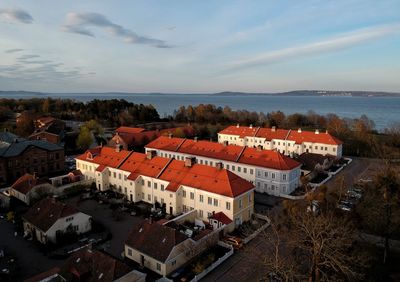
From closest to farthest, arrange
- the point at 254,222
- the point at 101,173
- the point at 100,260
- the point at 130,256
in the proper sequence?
1. the point at 100,260
2. the point at 130,256
3. the point at 254,222
4. the point at 101,173

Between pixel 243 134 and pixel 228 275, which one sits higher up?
pixel 243 134

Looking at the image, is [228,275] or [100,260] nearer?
[100,260]

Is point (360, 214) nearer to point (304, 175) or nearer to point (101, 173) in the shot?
point (304, 175)

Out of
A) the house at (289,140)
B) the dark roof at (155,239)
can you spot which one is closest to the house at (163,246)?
the dark roof at (155,239)

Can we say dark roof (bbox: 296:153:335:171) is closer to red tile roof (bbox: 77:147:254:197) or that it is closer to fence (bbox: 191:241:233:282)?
red tile roof (bbox: 77:147:254:197)

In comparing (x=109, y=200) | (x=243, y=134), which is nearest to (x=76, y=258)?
(x=109, y=200)

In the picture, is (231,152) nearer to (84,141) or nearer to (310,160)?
(310,160)
